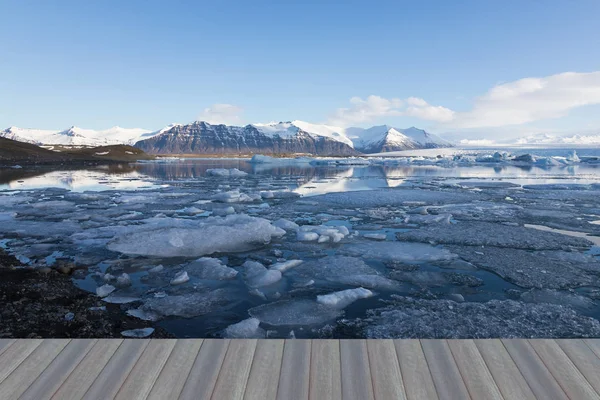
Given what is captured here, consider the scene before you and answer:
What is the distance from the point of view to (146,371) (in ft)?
8.20

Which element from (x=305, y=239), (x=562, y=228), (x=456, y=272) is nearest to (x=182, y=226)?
(x=305, y=239)

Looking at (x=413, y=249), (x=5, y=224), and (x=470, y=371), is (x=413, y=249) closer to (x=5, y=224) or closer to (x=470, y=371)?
(x=470, y=371)

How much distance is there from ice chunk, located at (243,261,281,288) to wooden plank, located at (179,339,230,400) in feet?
8.73

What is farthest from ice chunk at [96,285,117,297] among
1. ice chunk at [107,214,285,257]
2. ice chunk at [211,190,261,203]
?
ice chunk at [211,190,261,203]

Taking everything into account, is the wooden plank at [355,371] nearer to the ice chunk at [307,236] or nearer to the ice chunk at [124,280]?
the ice chunk at [124,280]

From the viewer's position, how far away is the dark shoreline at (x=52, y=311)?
4008 mm

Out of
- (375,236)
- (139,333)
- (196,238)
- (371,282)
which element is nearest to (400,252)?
(375,236)

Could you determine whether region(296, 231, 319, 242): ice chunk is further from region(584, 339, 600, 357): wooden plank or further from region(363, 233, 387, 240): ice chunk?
region(584, 339, 600, 357): wooden plank

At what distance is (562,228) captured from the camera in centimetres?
930

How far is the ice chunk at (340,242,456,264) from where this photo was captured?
6.75 meters

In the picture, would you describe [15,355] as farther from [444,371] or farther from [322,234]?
[322,234]

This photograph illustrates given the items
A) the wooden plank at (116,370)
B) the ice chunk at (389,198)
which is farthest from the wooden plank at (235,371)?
the ice chunk at (389,198)

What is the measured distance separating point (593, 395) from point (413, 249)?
16.6 ft

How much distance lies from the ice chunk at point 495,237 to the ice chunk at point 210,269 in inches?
166
